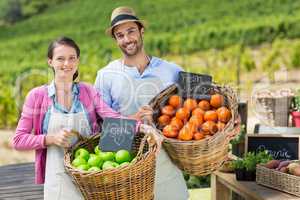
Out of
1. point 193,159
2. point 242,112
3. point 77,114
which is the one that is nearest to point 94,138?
point 77,114

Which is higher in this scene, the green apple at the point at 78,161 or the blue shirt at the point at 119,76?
the blue shirt at the point at 119,76

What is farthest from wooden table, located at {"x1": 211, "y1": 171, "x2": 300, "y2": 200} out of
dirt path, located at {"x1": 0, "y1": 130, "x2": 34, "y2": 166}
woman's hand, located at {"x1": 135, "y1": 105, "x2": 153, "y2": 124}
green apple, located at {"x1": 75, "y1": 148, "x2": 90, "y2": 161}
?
dirt path, located at {"x1": 0, "y1": 130, "x2": 34, "y2": 166}

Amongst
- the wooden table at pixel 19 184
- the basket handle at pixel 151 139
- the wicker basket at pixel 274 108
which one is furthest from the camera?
the wooden table at pixel 19 184

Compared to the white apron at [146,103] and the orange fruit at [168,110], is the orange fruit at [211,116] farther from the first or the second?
A: the white apron at [146,103]

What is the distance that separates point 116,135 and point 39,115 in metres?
0.30

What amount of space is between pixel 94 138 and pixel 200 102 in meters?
0.47

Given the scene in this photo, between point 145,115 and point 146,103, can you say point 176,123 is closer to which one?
point 145,115

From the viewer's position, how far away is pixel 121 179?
73.9 inches

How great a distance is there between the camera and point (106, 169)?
185 cm

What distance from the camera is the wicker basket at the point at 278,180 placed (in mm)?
2337

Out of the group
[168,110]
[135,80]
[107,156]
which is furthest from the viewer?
[135,80]

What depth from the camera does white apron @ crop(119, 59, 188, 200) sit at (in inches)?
94.0

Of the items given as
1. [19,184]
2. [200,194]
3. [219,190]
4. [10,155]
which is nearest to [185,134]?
[219,190]

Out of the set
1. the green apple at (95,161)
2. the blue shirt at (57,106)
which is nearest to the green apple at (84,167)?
the green apple at (95,161)
